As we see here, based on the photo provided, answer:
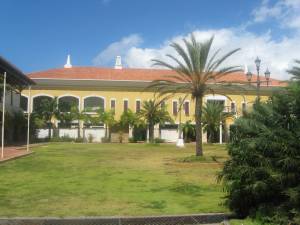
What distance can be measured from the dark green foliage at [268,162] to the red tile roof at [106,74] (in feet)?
199

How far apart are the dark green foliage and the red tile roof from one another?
60.7m

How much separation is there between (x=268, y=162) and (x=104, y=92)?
2492 inches

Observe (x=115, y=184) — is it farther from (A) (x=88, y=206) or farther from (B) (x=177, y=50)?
(B) (x=177, y=50)

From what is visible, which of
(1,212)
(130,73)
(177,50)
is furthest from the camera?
(130,73)

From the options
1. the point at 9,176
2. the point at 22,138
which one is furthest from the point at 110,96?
the point at 9,176

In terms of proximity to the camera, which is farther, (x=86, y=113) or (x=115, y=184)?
(x=86, y=113)

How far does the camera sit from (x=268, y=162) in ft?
27.5

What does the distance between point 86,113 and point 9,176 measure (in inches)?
2065

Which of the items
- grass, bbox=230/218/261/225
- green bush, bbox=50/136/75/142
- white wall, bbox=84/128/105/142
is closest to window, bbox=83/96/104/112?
white wall, bbox=84/128/105/142

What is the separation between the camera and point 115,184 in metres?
14.6

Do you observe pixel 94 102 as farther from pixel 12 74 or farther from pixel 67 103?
pixel 12 74

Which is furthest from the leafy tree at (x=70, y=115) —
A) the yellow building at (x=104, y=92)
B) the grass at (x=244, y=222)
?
the grass at (x=244, y=222)

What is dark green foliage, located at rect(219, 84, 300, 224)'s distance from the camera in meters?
8.09

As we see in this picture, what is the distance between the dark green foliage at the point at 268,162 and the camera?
8086mm
